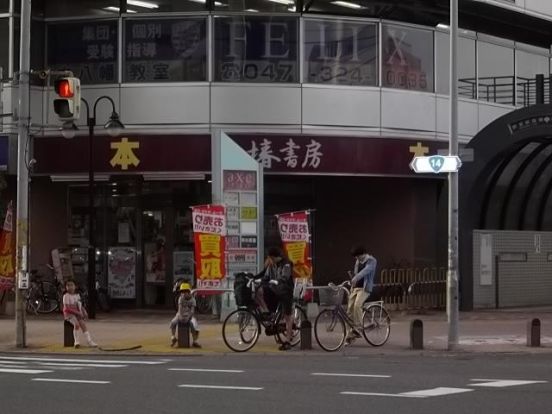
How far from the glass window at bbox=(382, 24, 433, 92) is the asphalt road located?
A: 11712 mm

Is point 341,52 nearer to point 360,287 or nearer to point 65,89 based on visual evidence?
point 360,287

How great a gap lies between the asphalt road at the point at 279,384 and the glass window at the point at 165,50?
35.0ft

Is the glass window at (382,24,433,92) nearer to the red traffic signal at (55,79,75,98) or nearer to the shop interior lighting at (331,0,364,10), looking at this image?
the shop interior lighting at (331,0,364,10)

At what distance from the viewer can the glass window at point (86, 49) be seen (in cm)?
2408

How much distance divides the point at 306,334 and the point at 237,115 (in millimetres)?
9158

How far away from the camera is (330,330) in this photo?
1568cm

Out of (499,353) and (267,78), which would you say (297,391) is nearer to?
(499,353)

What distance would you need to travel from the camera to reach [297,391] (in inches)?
415

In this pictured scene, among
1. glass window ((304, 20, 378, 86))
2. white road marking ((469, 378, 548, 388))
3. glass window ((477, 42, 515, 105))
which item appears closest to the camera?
white road marking ((469, 378, 548, 388))

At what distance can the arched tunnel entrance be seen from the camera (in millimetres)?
23141

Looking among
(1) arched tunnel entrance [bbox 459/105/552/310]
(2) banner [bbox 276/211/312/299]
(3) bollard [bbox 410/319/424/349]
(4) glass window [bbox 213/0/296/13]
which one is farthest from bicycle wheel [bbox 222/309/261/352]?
(4) glass window [bbox 213/0/296/13]

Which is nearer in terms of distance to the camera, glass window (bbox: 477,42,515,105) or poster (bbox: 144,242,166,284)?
poster (bbox: 144,242,166,284)

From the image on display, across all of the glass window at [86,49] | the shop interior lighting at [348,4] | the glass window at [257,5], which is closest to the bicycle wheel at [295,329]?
the glass window at [257,5]

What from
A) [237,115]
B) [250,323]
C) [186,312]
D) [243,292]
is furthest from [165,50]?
[250,323]
